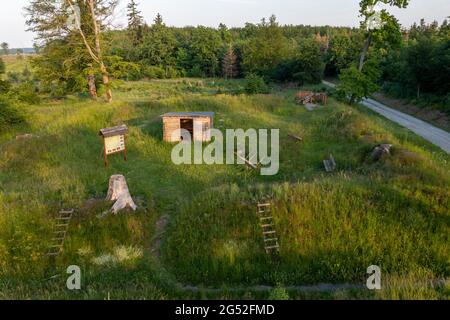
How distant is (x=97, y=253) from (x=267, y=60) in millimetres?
57256

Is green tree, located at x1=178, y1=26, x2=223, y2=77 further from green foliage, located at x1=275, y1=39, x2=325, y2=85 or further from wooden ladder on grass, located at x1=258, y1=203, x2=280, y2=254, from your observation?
wooden ladder on grass, located at x1=258, y1=203, x2=280, y2=254

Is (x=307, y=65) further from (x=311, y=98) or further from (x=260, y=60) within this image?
(x=311, y=98)

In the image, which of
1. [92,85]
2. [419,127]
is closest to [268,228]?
[419,127]

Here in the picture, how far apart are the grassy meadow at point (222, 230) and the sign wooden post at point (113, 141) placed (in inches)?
29.0

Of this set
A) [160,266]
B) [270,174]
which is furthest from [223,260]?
[270,174]

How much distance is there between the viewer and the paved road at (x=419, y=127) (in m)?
21.3

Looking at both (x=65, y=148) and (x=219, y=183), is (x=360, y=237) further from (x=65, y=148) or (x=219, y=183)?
(x=65, y=148)

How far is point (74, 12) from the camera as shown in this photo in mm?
28531

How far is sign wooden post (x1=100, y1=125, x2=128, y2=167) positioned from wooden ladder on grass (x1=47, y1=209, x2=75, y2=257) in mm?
5585

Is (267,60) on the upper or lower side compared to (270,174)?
upper

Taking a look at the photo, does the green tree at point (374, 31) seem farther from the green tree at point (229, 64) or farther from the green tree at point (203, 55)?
the green tree at point (203, 55)

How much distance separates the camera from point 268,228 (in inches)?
392

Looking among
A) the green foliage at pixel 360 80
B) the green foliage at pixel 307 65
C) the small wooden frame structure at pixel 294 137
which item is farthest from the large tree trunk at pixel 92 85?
the green foliage at pixel 307 65

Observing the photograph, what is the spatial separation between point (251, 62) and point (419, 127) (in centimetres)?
4182
